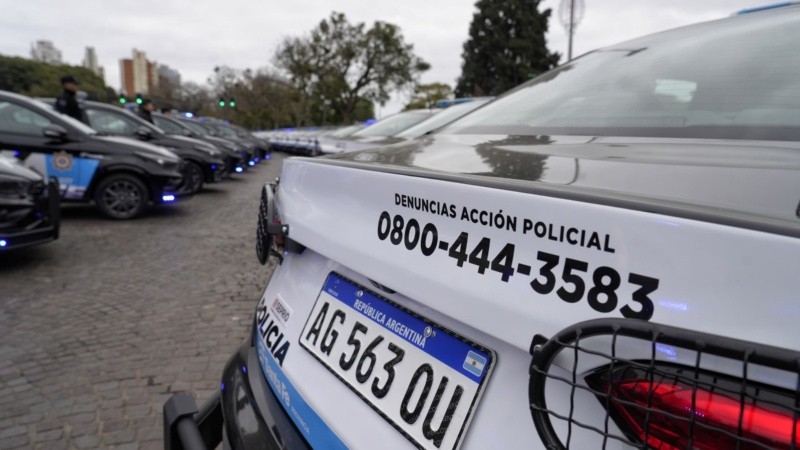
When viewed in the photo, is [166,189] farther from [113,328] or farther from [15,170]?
[113,328]

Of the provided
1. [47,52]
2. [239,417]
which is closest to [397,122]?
[239,417]

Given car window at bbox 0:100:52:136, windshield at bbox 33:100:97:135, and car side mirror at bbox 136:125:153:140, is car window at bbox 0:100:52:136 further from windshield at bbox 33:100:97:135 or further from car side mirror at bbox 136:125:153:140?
car side mirror at bbox 136:125:153:140

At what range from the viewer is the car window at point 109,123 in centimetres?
894

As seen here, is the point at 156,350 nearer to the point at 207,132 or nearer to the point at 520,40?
the point at 207,132

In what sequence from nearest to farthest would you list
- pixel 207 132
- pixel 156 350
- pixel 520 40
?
pixel 156 350 → pixel 207 132 → pixel 520 40

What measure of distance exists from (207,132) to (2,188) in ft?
37.3

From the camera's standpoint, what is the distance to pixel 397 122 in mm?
9469

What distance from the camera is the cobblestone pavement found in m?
2.60

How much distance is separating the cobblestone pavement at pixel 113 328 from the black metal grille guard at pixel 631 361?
2137 millimetres

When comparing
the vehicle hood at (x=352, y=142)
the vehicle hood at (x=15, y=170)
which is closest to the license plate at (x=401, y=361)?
the vehicle hood at (x=15, y=170)

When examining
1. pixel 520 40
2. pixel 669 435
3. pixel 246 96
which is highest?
pixel 520 40

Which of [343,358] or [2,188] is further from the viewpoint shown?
[2,188]

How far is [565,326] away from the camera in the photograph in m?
0.86

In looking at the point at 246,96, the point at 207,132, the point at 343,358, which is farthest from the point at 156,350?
the point at 246,96
